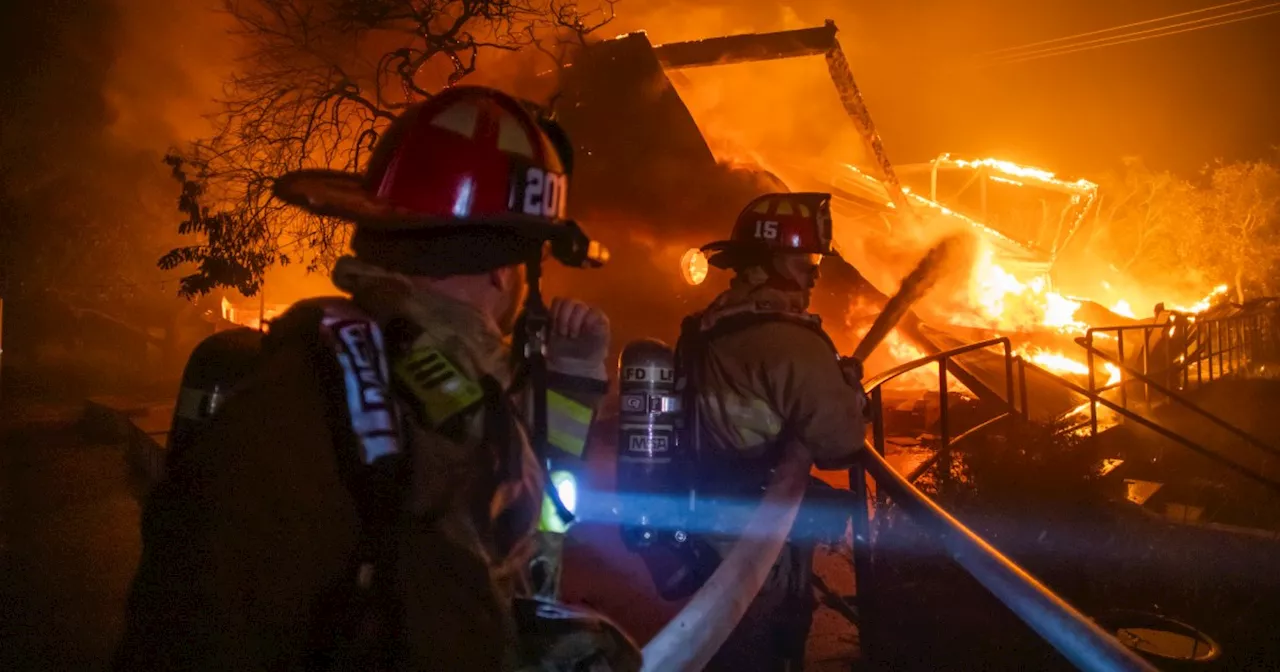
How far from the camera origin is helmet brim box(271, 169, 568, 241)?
136 cm

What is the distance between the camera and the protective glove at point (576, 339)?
189 centimetres

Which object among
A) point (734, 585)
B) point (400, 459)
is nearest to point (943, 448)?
point (734, 585)

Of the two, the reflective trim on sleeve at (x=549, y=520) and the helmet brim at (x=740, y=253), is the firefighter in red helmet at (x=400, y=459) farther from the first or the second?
the helmet brim at (x=740, y=253)

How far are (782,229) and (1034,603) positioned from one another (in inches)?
85.0

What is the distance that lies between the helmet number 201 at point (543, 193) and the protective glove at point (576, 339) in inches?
13.1

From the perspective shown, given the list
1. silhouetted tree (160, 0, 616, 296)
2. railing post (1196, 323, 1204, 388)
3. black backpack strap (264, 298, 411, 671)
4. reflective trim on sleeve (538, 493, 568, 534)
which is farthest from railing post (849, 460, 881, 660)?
railing post (1196, 323, 1204, 388)

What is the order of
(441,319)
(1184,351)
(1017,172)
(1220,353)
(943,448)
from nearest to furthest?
(441,319), (943,448), (1220,353), (1184,351), (1017,172)

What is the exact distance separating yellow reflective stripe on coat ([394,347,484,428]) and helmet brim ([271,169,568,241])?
0.28 meters

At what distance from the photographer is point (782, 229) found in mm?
3602

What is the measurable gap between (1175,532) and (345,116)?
29.8ft

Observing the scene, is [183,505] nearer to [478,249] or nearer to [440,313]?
[440,313]

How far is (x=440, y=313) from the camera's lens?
4.45 ft

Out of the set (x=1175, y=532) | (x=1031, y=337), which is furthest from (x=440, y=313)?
(x=1031, y=337)

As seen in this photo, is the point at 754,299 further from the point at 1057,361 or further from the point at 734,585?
the point at 1057,361
